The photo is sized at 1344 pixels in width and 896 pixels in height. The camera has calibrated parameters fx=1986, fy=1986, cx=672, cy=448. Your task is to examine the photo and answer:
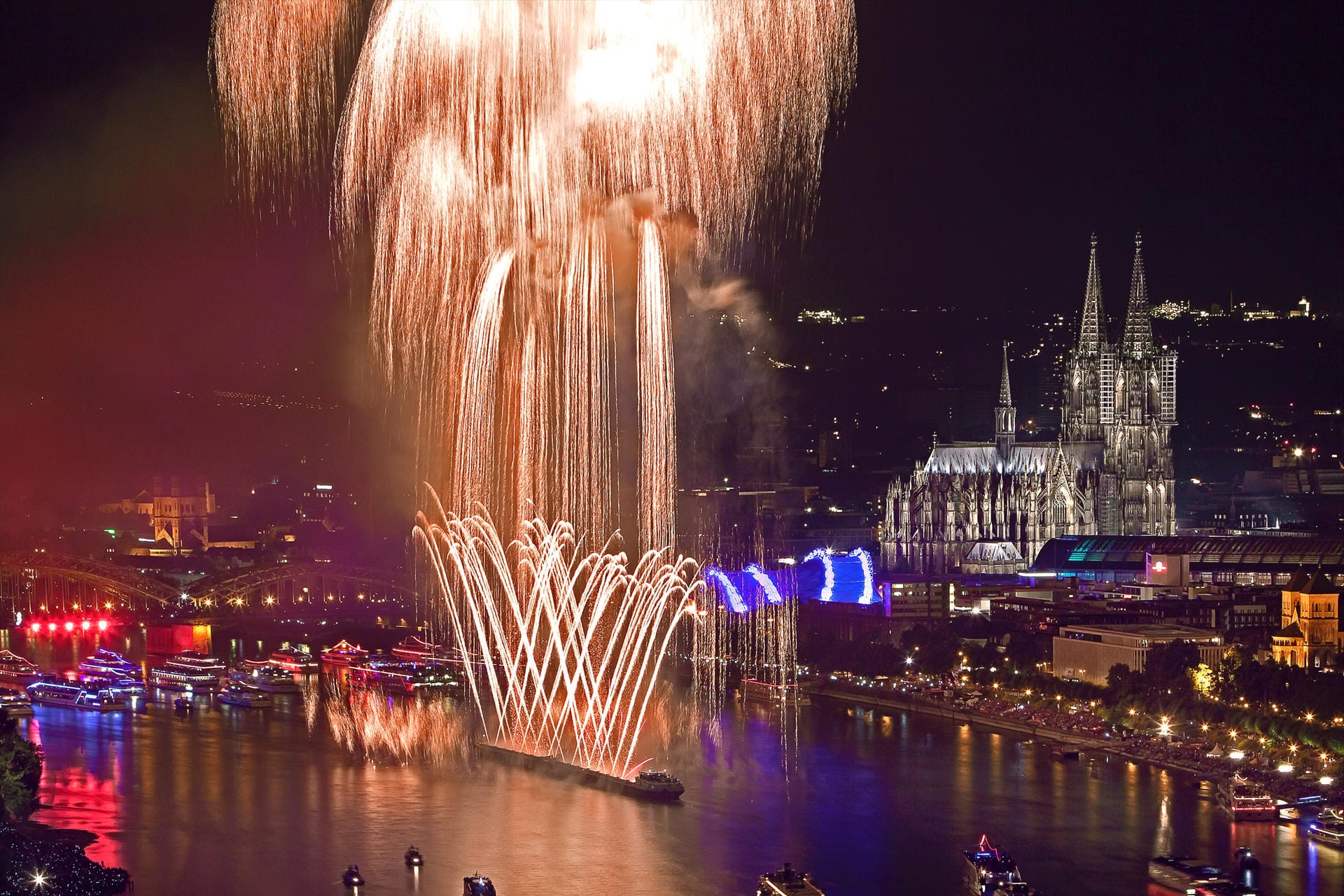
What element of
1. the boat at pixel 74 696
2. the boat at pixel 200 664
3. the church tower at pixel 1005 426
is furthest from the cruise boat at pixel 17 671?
the church tower at pixel 1005 426

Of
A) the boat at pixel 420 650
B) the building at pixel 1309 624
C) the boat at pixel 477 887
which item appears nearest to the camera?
the boat at pixel 477 887

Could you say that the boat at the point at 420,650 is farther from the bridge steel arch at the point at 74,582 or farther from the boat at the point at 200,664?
the bridge steel arch at the point at 74,582

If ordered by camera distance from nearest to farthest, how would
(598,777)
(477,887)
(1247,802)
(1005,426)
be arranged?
(477,887) < (1247,802) < (598,777) < (1005,426)

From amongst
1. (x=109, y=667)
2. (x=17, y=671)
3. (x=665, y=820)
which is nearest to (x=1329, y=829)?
(x=665, y=820)

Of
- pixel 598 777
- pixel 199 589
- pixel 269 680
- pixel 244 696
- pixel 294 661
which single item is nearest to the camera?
pixel 598 777

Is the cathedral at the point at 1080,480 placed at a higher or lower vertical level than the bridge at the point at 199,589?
higher

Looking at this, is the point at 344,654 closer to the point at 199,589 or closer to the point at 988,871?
the point at 199,589
